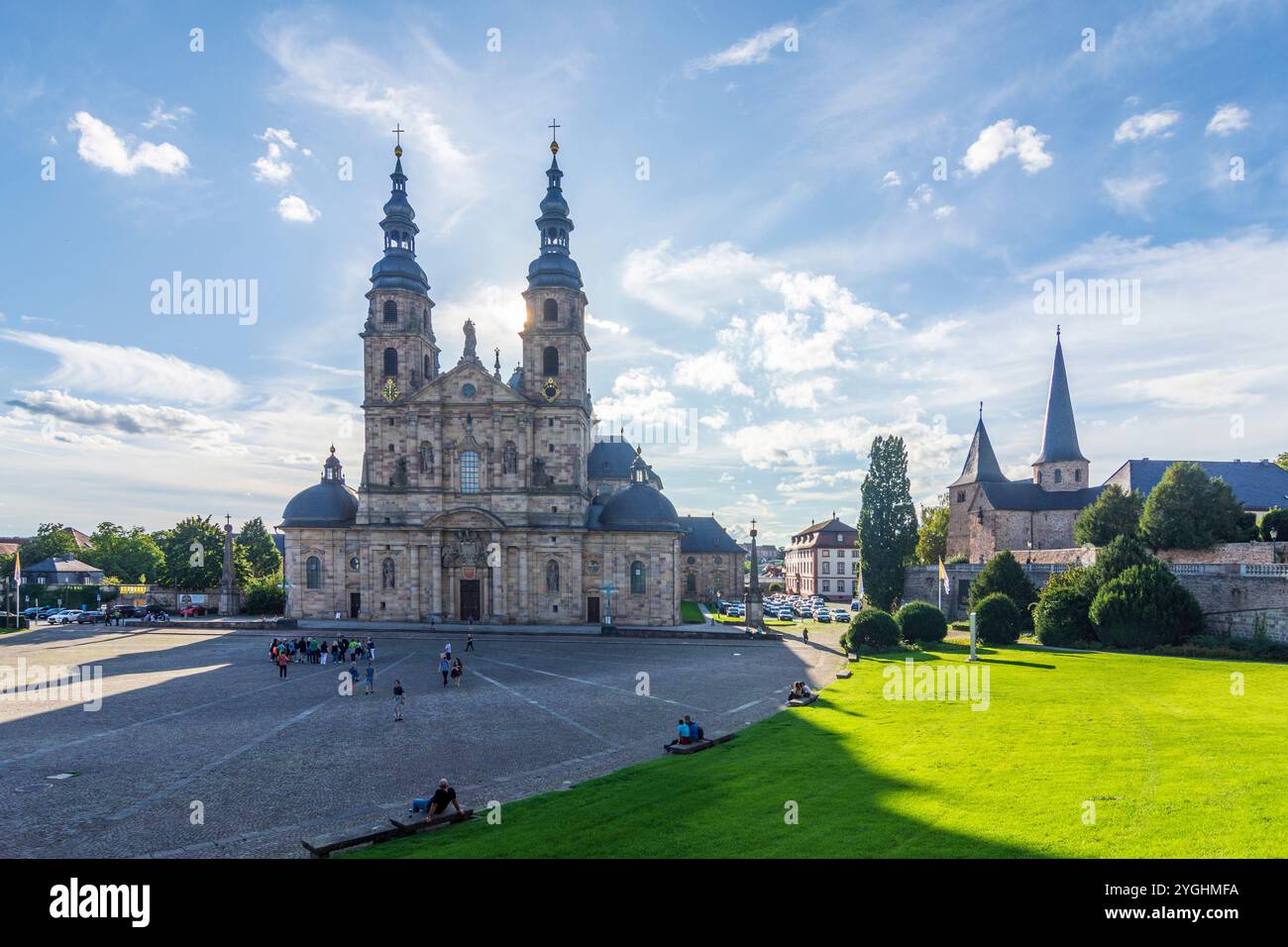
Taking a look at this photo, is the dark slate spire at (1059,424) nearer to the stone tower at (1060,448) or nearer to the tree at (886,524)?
the stone tower at (1060,448)

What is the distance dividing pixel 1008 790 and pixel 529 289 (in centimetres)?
5507

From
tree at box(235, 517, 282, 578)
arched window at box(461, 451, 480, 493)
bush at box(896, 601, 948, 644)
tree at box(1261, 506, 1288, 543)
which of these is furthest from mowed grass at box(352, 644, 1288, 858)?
tree at box(235, 517, 282, 578)

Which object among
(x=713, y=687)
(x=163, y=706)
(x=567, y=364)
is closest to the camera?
(x=163, y=706)

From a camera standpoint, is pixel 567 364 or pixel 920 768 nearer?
pixel 920 768

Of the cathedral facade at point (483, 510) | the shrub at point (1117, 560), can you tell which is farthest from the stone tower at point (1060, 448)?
the cathedral facade at point (483, 510)

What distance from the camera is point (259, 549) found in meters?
92.6

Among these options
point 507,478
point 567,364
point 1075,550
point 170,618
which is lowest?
point 170,618

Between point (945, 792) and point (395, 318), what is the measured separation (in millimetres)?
58788

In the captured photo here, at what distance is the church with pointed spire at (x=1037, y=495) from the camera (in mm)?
76000

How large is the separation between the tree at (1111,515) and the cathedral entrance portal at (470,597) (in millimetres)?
47384
